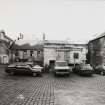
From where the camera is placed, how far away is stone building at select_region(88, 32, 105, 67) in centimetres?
2686

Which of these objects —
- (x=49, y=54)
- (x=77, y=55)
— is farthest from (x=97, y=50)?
(x=49, y=54)

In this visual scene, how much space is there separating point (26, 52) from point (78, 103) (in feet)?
85.1

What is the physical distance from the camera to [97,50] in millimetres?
29797

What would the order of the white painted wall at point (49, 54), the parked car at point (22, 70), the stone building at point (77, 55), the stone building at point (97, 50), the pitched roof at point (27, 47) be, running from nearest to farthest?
the parked car at point (22, 70) → the stone building at point (97, 50) → the white painted wall at point (49, 54) → the stone building at point (77, 55) → the pitched roof at point (27, 47)

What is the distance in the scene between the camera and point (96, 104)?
7.13 m

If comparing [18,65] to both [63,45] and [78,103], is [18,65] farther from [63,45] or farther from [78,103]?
[63,45]

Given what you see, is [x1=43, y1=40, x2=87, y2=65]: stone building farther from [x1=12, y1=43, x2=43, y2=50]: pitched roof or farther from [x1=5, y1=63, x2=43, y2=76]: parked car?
[x1=5, y1=63, x2=43, y2=76]: parked car

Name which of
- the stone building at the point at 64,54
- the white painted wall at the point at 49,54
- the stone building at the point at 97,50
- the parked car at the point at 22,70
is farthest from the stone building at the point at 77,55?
the parked car at the point at 22,70

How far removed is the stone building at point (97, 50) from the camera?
26.9 m

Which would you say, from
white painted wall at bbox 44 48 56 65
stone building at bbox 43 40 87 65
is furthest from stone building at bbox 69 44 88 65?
white painted wall at bbox 44 48 56 65

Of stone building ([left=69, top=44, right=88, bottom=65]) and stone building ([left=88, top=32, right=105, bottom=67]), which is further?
stone building ([left=69, top=44, right=88, bottom=65])

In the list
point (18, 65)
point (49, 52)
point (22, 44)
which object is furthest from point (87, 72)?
point (22, 44)

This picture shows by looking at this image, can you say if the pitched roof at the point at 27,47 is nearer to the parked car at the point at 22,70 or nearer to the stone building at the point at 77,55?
the stone building at the point at 77,55

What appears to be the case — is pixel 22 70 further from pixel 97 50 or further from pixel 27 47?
pixel 97 50
